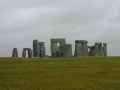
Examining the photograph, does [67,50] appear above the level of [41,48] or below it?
below

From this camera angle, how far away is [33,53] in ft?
95.6

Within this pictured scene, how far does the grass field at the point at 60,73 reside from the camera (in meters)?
25.9

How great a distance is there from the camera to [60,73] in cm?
2648

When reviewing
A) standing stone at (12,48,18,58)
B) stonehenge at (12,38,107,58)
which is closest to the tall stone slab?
stonehenge at (12,38,107,58)

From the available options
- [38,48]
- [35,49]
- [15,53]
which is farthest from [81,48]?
[15,53]

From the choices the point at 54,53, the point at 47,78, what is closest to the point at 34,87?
the point at 47,78

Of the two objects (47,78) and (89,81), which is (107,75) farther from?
(47,78)

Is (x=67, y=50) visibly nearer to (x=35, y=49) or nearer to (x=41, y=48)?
(x=41, y=48)

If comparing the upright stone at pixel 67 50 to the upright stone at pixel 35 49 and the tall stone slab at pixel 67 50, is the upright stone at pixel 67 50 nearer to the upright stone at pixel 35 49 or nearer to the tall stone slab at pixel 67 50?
the tall stone slab at pixel 67 50

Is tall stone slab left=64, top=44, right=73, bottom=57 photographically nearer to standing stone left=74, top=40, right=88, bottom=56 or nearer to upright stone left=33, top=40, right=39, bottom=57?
standing stone left=74, top=40, right=88, bottom=56

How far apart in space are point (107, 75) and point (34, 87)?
5.43 m

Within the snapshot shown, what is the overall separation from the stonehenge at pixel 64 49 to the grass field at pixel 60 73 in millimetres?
1715

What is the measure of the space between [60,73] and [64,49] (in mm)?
2653

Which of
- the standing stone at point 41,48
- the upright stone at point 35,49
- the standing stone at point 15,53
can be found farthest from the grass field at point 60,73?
the standing stone at point 41,48
